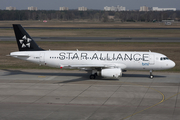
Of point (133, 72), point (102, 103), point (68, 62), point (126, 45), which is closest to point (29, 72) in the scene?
point (68, 62)

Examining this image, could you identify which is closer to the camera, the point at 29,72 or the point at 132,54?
the point at 132,54

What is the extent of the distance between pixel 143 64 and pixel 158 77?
366cm

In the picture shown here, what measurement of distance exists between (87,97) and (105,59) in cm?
1008

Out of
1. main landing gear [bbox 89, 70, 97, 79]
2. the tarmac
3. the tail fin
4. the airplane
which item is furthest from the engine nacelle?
the tail fin

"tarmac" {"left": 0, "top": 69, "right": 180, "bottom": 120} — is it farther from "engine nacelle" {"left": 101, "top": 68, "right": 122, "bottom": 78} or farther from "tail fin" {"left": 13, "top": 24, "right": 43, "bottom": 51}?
"tail fin" {"left": 13, "top": 24, "right": 43, "bottom": 51}

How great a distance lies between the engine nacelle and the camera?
34.8 metres

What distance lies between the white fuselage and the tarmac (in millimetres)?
2021

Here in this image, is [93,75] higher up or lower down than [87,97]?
higher up

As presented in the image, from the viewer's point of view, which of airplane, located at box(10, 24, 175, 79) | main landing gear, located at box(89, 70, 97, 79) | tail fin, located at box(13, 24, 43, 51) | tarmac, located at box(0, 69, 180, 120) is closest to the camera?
tarmac, located at box(0, 69, 180, 120)

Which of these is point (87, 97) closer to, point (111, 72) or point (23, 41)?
point (111, 72)

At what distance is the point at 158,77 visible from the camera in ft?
127

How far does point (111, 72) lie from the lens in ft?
115

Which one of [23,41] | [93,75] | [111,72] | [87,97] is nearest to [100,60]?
[93,75]

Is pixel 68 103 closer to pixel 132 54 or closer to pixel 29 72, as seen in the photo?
pixel 132 54
